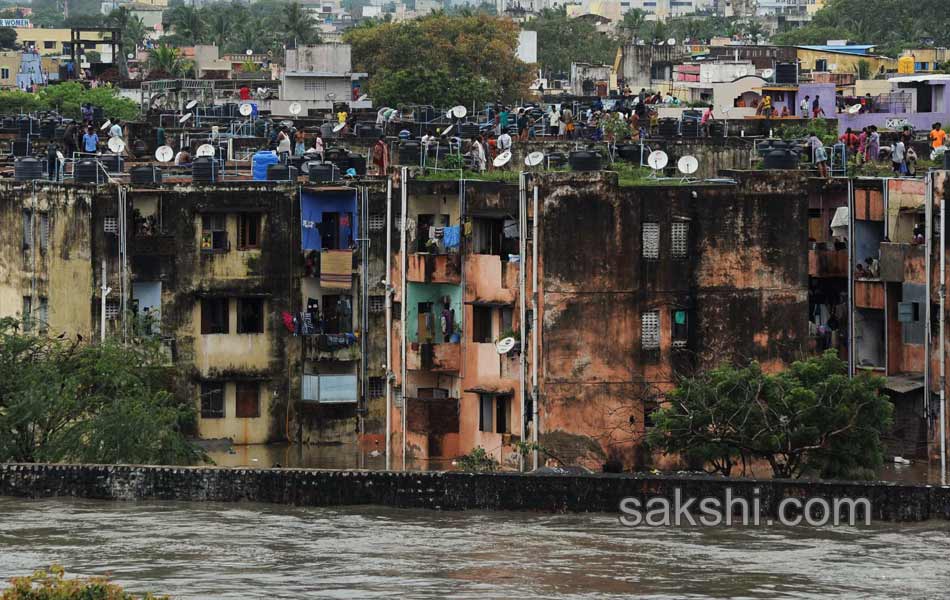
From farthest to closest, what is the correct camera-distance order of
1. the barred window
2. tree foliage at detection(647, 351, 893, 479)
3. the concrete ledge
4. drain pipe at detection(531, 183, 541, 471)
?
the barred window → drain pipe at detection(531, 183, 541, 471) → tree foliage at detection(647, 351, 893, 479) → the concrete ledge

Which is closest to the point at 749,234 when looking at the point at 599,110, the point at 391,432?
the point at 391,432

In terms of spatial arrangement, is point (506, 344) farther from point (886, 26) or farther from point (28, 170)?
point (886, 26)

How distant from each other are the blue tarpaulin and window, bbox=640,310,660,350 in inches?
361

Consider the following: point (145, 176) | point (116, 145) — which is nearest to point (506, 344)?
→ point (145, 176)

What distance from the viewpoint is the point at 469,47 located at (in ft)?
435

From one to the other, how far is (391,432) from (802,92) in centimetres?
3763

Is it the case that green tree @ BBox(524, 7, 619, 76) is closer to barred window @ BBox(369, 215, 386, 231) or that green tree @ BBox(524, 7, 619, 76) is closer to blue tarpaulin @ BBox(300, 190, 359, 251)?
blue tarpaulin @ BBox(300, 190, 359, 251)

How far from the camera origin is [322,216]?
57781mm

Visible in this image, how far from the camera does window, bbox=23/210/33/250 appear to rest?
5822 cm

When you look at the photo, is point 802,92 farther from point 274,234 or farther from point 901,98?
point 274,234

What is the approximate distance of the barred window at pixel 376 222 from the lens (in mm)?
57188

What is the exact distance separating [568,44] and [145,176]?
12290 cm

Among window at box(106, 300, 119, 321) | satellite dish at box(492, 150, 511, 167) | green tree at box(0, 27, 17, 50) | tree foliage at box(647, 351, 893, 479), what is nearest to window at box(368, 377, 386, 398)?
satellite dish at box(492, 150, 511, 167)

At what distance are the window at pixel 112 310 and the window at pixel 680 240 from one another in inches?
507
